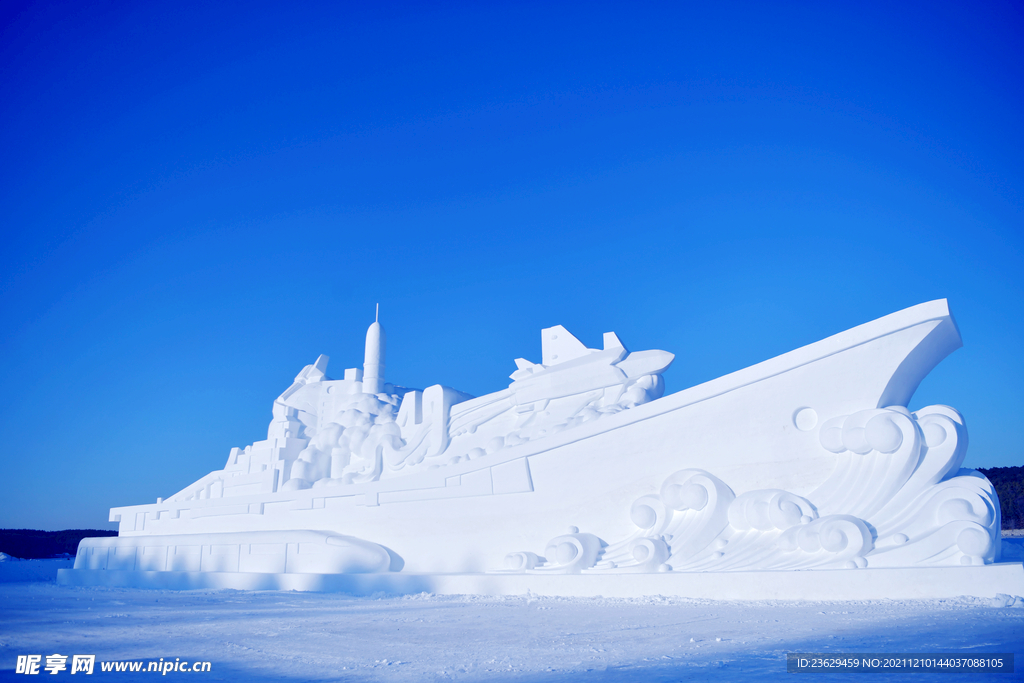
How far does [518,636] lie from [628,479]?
5.64 m

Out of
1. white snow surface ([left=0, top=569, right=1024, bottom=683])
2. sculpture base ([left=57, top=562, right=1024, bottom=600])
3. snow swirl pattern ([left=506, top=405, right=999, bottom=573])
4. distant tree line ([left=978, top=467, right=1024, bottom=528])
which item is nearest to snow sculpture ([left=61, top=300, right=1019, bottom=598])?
snow swirl pattern ([left=506, top=405, right=999, bottom=573])

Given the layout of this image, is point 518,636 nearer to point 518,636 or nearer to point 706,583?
point 518,636

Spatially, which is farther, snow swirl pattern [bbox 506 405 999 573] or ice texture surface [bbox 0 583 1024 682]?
snow swirl pattern [bbox 506 405 999 573]

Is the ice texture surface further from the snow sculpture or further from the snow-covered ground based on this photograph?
the snow sculpture

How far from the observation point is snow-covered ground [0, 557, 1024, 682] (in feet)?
15.1

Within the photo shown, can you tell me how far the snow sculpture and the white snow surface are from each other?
1381 millimetres

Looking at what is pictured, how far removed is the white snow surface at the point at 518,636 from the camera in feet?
15.1

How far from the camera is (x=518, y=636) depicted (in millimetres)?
6168

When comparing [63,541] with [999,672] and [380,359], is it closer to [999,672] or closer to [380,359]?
[380,359]

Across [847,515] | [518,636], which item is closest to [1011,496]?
[847,515]

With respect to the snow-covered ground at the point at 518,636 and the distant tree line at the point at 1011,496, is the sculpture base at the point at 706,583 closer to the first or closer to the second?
the snow-covered ground at the point at 518,636

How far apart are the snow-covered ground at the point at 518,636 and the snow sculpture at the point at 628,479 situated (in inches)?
56.5

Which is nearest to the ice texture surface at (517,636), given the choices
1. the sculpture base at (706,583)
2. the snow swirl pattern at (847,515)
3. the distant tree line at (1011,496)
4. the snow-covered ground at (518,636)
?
the snow-covered ground at (518,636)

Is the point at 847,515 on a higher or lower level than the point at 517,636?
higher
